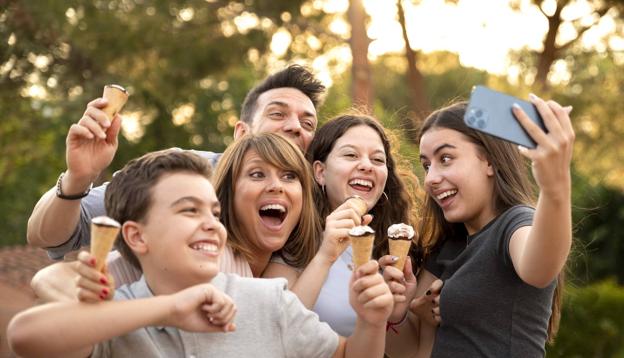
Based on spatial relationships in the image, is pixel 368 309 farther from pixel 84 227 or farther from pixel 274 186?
pixel 84 227

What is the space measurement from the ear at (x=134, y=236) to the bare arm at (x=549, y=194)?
1.34 metres

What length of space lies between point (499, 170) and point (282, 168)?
0.98 meters

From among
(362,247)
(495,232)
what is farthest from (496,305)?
(362,247)

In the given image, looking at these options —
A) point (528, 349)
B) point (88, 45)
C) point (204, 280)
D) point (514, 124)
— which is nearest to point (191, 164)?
point (204, 280)

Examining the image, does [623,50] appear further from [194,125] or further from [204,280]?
[204,280]

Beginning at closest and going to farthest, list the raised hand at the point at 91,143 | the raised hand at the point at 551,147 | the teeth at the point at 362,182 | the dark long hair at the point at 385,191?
the raised hand at the point at 551,147 < the raised hand at the point at 91,143 < the teeth at the point at 362,182 < the dark long hair at the point at 385,191

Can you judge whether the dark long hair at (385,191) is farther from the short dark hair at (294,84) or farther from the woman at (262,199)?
the short dark hair at (294,84)

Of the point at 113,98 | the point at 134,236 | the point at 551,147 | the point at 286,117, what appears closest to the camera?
the point at 551,147

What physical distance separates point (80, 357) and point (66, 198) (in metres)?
1.05

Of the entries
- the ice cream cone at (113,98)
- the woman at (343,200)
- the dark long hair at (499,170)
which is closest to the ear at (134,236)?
the ice cream cone at (113,98)

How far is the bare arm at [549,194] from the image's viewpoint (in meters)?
3.01

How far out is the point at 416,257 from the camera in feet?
15.0

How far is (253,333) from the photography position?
3.28m

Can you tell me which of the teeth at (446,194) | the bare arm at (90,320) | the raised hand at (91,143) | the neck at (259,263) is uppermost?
the raised hand at (91,143)
